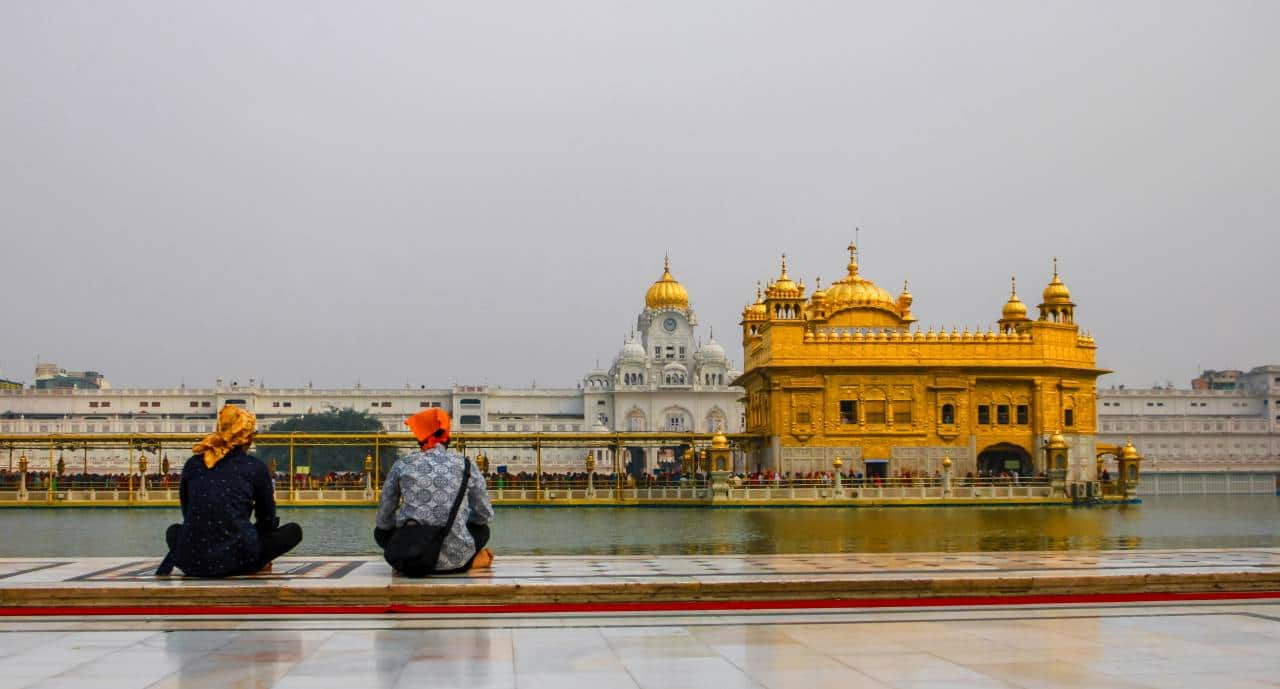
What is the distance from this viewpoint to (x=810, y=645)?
956 cm

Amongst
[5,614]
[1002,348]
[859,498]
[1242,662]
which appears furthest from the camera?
[1002,348]

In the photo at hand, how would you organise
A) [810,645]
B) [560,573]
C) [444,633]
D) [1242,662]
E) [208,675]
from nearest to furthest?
1. [208,675]
2. [1242,662]
3. [810,645]
4. [444,633]
5. [560,573]

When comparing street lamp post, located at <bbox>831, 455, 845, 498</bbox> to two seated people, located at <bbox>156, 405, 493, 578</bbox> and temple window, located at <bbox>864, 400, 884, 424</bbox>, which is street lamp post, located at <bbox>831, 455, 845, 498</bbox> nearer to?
temple window, located at <bbox>864, 400, 884, 424</bbox>

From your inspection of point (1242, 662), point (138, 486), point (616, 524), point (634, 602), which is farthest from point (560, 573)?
point (138, 486)

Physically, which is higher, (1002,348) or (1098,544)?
(1002,348)

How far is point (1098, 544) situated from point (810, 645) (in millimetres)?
16633

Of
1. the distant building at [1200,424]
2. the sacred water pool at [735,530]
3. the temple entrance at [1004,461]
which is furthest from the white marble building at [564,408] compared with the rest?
the sacred water pool at [735,530]

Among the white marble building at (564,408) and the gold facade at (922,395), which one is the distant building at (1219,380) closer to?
the white marble building at (564,408)

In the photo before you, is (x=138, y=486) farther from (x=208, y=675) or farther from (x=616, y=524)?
(x=208, y=675)

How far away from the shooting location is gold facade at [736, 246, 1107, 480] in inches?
2058

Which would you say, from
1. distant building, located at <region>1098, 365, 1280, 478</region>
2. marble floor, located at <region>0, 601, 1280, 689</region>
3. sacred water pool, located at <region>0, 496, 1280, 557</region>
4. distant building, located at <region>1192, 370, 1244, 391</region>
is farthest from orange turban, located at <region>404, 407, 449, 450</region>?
distant building, located at <region>1192, 370, 1244, 391</region>

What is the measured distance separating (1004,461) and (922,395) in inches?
208

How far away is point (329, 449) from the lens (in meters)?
103

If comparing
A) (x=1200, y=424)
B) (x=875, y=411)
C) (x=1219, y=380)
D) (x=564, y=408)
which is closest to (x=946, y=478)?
(x=875, y=411)
